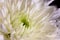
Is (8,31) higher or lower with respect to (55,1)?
lower

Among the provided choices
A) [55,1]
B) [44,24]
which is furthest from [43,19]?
[55,1]

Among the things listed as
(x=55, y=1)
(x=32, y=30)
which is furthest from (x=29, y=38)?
(x=55, y=1)

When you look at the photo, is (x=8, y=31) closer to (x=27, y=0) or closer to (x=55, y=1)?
(x=27, y=0)

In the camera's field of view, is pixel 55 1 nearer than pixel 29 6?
No

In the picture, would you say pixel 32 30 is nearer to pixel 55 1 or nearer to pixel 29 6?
pixel 29 6

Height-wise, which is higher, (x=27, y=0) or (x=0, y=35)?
(x=27, y=0)

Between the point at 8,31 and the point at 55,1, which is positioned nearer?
the point at 8,31
